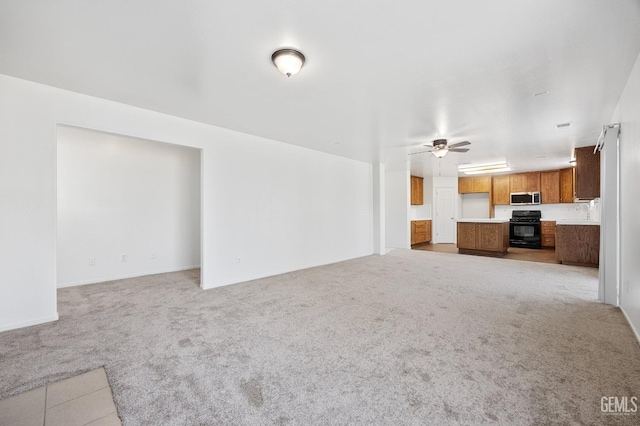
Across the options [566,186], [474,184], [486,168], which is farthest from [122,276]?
[566,186]

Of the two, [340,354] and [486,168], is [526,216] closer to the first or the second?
[486,168]

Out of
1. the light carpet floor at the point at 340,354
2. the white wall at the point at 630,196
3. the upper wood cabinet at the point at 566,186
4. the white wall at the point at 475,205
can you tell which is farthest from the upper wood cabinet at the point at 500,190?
the white wall at the point at 630,196

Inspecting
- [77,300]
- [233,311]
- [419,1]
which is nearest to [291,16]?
[419,1]

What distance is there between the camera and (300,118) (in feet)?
12.6

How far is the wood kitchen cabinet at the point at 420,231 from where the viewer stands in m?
8.93

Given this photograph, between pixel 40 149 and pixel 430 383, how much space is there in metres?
4.28

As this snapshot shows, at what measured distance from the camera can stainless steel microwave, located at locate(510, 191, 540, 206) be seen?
8.40 m

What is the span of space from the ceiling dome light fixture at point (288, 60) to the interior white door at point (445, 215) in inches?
339

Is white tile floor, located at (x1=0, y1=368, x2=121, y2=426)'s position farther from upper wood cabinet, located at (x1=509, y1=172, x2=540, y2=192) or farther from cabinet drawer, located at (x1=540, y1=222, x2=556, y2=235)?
upper wood cabinet, located at (x1=509, y1=172, x2=540, y2=192)

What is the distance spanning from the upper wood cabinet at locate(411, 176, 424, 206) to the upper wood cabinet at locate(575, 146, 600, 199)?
15.7ft

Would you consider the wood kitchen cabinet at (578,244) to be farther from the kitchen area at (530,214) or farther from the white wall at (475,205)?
the white wall at (475,205)

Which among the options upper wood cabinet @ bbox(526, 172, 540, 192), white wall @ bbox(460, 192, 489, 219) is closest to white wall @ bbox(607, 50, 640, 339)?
upper wood cabinet @ bbox(526, 172, 540, 192)

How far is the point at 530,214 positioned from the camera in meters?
8.52

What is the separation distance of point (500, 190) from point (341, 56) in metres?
9.03
